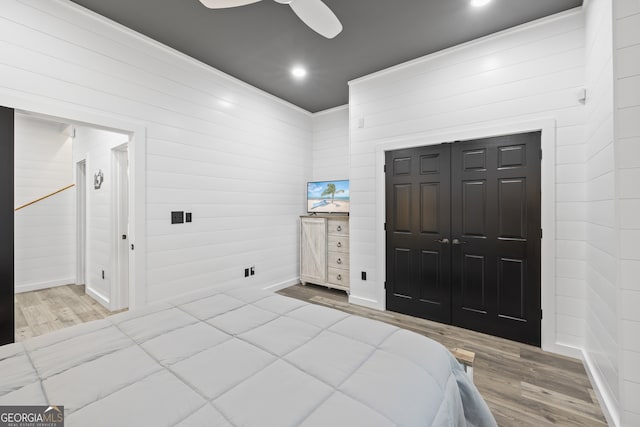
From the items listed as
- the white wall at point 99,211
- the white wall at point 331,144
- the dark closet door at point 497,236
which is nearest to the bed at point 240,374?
the dark closet door at point 497,236

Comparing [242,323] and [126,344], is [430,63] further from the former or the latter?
[126,344]

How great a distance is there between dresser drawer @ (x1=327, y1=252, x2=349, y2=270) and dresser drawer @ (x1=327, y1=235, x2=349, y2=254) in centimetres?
6

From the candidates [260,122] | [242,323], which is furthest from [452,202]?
[260,122]

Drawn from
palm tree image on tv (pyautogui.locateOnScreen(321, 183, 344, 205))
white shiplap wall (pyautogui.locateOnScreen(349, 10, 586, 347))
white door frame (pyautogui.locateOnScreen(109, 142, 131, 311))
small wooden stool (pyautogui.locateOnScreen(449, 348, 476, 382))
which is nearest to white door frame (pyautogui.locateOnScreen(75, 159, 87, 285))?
white door frame (pyautogui.locateOnScreen(109, 142, 131, 311))

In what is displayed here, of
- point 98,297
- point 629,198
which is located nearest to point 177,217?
point 98,297

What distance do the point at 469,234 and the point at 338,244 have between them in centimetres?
183

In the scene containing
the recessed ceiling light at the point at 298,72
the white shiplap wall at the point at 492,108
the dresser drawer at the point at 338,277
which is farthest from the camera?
the dresser drawer at the point at 338,277

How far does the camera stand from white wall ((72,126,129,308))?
347 cm

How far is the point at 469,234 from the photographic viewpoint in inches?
112

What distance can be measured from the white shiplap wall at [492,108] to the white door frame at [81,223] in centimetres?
447

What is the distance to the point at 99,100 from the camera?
2430 millimetres

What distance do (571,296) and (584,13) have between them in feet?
8.07

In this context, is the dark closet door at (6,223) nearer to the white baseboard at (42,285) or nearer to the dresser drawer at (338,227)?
the white baseboard at (42,285)

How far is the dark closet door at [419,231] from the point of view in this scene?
3.00 metres
